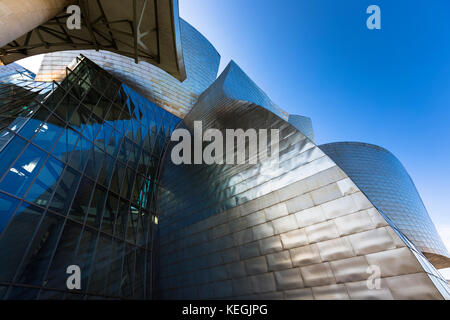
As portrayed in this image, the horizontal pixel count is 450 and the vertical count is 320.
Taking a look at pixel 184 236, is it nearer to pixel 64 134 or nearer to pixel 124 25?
pixel 64 134

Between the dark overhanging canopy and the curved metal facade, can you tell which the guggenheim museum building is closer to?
the dark overhanging canopy

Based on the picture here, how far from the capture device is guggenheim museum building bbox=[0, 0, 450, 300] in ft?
23.9

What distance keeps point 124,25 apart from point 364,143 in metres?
36.7

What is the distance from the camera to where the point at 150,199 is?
16156mm

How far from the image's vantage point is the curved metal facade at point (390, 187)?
2711 centimetres

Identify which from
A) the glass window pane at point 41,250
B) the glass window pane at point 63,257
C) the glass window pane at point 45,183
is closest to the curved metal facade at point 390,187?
the glass window pane at point 63,257

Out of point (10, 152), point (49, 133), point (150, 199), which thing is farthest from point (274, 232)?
point (49, 133)

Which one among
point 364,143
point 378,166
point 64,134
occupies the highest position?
point 364,143

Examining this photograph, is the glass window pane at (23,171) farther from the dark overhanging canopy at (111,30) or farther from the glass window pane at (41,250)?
the dark overhanging canopy at (111,30)

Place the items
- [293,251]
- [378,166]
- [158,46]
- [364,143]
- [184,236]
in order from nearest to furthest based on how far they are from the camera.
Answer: [293,251] → [158,46] → [184,236] → [378,166] → [364,143]

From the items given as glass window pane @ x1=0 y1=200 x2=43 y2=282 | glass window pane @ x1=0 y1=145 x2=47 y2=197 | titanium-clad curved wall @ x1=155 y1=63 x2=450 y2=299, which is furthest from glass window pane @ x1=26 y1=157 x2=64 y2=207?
titanium-clad curved wall @ x1=155 y1=63 x2=450 y2=299

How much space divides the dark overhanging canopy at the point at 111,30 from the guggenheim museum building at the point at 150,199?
7cm
